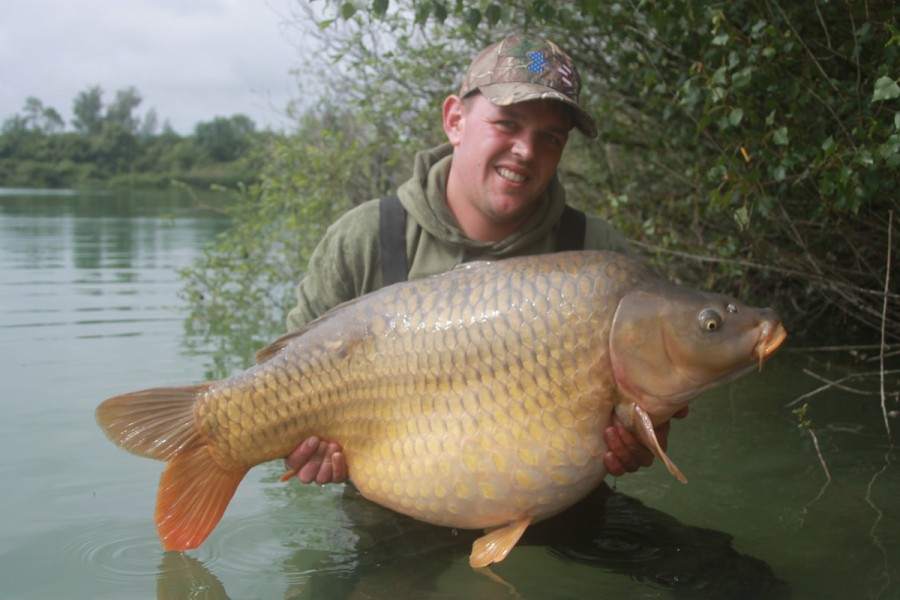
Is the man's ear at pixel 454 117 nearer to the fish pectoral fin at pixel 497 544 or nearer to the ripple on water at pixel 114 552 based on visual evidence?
the fish pectoral fin at pixel 497 544

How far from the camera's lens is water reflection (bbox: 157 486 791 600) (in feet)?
7.16

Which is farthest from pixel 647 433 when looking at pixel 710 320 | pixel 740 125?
pixel 740 125

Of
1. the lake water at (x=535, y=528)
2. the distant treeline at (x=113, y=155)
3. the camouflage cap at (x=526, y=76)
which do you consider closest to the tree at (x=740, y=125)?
the lake water at (x=535, y=528)

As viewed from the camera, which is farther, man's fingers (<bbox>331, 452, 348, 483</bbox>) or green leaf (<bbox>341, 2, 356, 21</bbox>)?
green leaf (<bbox>341, 2, 356, 21</bbox>)

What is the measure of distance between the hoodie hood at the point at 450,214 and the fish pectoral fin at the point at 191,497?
0.81 meters

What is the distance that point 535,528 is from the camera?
2.45m

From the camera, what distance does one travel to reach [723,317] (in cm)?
181

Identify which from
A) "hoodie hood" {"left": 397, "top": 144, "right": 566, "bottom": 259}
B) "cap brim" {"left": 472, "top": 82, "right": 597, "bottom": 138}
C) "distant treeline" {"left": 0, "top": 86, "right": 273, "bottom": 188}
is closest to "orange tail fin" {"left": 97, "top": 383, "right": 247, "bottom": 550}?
"hoodie hood" {"left": 397, "top": 144, "right": 566, "bottom": 259}

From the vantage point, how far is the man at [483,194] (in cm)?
230

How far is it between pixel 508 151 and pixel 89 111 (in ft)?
259

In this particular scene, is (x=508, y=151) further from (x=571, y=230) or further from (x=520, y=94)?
(x=571, y=230)

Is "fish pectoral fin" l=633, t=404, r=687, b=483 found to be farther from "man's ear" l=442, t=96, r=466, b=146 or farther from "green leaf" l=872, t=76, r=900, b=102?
"green leaf" l=872, t=76, r=900, b=102

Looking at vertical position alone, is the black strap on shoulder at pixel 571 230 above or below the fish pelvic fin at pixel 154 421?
above

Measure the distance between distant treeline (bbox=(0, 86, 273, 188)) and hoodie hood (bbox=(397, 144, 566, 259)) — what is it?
45.0 metres
